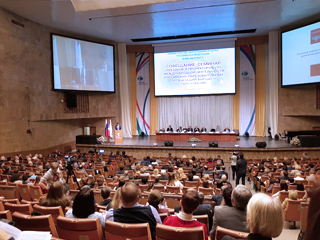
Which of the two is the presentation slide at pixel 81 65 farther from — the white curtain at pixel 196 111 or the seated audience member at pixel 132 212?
the seated audience member at pixel 132 212

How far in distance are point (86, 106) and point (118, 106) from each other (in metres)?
2.72

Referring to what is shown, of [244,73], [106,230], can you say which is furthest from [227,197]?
[244,73]

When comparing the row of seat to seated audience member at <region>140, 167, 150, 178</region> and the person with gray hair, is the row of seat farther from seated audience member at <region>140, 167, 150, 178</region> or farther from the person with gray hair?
Answer: seated audience member at <region>140, 167, 150, 178</region>

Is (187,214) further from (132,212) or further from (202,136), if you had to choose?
(202,136)

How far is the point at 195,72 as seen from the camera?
805 inches

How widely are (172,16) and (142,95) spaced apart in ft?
28.2

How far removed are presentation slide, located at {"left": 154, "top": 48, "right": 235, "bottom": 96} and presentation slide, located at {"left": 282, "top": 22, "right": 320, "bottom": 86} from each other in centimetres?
378

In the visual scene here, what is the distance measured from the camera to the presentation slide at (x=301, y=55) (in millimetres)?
15320

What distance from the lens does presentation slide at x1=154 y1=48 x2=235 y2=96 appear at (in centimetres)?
2008

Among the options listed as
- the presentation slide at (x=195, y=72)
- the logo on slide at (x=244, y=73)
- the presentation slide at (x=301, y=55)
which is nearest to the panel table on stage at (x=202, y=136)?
the presentation slide at (x=195, y=72)

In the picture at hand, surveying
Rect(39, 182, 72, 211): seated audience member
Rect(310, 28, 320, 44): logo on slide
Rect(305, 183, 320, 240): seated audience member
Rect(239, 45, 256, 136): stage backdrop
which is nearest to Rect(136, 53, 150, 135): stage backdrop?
Rect(239, 45, 256, 136): stage backdrop

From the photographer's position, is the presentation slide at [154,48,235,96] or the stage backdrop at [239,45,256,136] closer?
the presentation slide at [154,48,235,96]

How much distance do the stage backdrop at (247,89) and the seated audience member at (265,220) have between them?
2023cm

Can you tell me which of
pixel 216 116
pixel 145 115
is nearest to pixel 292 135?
pixel 216 116
